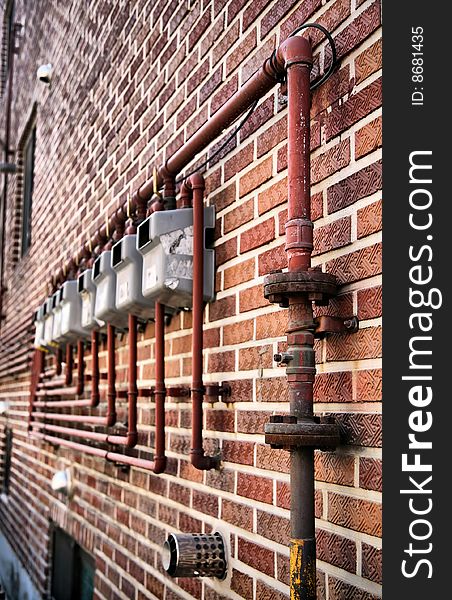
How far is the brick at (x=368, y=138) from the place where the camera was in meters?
1.68

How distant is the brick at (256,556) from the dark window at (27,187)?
20.2 feet

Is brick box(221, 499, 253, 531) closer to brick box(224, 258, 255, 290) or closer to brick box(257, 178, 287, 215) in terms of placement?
brick box(224, 258, 255, 290)

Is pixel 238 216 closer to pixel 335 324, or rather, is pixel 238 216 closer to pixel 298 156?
pixel 298 156

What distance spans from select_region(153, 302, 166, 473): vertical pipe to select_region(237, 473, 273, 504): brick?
54 cm

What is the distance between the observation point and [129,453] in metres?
3.50

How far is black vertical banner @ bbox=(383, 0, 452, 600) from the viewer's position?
141 centimetres

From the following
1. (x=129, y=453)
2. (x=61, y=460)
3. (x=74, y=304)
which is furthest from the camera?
(x=61, y=460)

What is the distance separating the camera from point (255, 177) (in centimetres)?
232

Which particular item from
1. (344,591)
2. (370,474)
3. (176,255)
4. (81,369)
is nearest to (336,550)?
(344,591)

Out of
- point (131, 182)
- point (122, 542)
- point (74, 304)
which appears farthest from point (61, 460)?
point (131, 182)

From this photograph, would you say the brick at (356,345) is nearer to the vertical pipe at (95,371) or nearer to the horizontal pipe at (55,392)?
the vertical pipe at (95,371)

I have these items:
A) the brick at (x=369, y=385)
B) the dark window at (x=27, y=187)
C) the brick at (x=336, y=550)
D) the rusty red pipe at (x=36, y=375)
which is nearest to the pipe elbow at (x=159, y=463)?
the brick at (x=336, y=550)

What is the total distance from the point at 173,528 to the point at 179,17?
1.94 meters

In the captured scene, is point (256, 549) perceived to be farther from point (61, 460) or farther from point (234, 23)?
point (61, 460)
